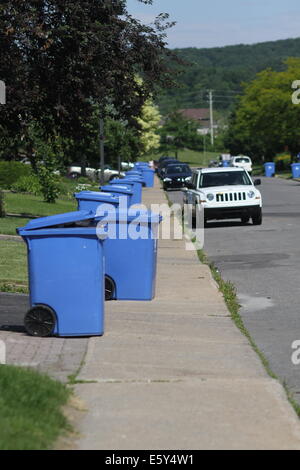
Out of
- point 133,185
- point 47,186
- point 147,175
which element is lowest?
point 147,175

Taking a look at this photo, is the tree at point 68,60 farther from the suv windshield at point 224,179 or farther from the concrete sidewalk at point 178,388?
the concrete sidewalk at point 178,388

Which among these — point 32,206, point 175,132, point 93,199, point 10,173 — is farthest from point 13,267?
point 175,132

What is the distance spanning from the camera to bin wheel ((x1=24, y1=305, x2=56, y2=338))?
9.59m

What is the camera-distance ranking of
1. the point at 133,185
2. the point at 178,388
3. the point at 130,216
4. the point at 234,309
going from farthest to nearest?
the point at 133,185 → the point at 130,216 → the point at 234,309 → the point at 178,388

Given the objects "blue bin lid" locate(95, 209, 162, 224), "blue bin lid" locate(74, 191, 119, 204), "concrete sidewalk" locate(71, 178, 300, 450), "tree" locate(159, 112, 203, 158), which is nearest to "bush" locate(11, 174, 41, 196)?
"blue bin lid" locate(74, 191, 119, 204)

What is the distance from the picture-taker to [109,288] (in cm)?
1230

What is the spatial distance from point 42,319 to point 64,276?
0.47 m

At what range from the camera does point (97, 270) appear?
9508 millimetres

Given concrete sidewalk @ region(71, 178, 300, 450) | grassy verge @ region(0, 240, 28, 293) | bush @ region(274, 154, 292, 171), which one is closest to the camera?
concrete sidewalk @ region(71, 178, 300, 450)

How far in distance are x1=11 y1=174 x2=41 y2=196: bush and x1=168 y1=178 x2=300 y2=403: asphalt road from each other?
9.61 meters

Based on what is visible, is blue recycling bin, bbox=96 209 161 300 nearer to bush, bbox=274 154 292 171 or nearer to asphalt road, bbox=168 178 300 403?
asphalt road, bbox=168 178 300 403

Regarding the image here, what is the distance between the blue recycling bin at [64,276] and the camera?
948 cm

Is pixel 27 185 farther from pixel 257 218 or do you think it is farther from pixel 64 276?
pixel 64 276

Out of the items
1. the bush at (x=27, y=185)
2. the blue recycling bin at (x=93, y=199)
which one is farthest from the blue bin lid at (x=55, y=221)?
the bush at (x=27, y=185)
